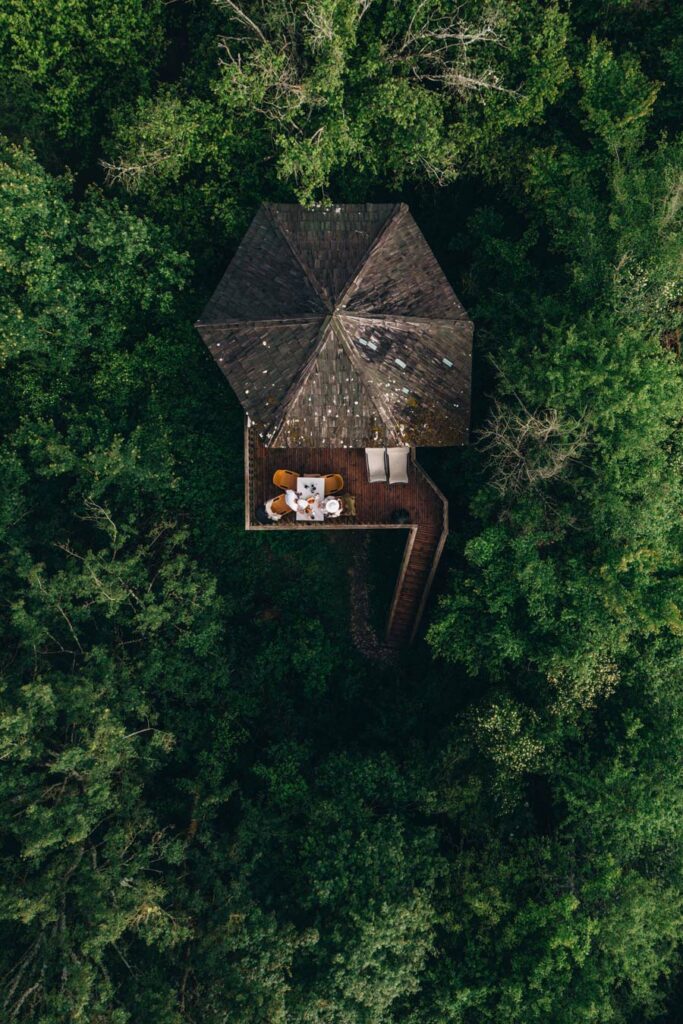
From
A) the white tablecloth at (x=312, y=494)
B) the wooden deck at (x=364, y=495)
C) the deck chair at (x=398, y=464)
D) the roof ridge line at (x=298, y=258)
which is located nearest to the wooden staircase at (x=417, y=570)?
the wooden deck at (x=364, y=495)

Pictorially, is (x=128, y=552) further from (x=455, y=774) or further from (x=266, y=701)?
(x=455, y=774)

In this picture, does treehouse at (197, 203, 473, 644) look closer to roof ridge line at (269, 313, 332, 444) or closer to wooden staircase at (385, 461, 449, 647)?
roof ridge line at (269, 313, 332, 444)

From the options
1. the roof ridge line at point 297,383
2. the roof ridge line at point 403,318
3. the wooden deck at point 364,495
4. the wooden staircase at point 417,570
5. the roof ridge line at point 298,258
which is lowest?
the wooden staircase at point 417,570

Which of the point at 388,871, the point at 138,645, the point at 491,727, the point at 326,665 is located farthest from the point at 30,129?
the point at 388,871

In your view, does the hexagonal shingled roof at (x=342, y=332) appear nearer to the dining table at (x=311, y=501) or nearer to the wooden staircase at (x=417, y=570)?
the dining table at (x=311, y=501)

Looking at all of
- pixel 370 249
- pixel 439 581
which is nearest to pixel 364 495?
pixel 439 581

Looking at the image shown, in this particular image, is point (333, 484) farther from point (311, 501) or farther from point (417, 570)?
point (417, 570)
